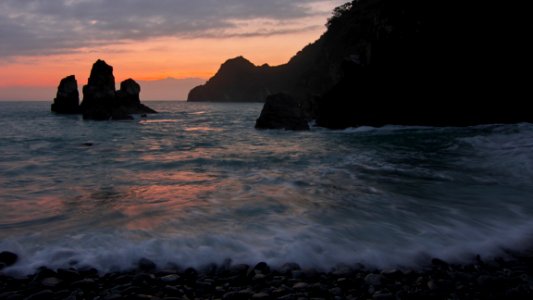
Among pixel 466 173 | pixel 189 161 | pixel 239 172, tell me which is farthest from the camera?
pixel 189 161

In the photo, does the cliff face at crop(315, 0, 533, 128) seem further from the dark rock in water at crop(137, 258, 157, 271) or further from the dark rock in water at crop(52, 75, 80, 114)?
the dark rock in water at crop(52, 75, 80, 114)

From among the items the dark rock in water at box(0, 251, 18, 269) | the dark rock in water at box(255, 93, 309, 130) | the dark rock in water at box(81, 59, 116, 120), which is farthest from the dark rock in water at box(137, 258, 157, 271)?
the dark rock in water at box(81, 59, 116, 120)

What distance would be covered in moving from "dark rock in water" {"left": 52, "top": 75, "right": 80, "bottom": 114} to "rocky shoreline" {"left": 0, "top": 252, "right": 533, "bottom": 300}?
79131 mm

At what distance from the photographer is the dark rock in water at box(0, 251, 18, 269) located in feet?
17.3

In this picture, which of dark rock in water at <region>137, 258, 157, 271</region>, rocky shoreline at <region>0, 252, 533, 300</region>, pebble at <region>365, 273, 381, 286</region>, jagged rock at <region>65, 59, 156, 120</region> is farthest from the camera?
jagged rock at <region>65, 59, 156, 120</region>

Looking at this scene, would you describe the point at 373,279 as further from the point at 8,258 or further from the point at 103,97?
the point at 103,97

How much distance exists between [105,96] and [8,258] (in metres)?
63.3

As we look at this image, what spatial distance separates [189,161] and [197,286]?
11.9 metres

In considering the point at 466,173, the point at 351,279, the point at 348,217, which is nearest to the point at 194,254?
the point at 351,279

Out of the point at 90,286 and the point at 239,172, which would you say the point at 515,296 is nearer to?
the point at 90,286

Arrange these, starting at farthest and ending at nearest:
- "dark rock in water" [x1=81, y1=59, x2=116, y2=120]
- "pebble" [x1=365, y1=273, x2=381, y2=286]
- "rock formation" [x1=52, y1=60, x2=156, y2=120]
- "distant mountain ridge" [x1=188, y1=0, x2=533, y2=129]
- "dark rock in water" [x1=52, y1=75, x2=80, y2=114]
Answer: "dark rock in water" [x1=52, y1=75, x2=80, y2=114] → "dark rock in water" [x1=81, y1=59, x2=116, y2=120] → "rock formation" [x1=52, y1=60, x2=156, y2=120] → "distant mountain ridge" [x1=188, y1=0, x2=533, y2=129] → "pebble" [x1=365, y1=273, x2=381, y2=286]

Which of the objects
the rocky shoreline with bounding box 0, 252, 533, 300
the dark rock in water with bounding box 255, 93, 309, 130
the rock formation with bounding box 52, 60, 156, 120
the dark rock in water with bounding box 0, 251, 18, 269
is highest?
the rock formation with bounding box 52, 60, 156, 120

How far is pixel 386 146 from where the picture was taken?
2073 centimetres

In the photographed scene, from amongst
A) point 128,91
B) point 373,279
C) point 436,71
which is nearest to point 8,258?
point 373,279
